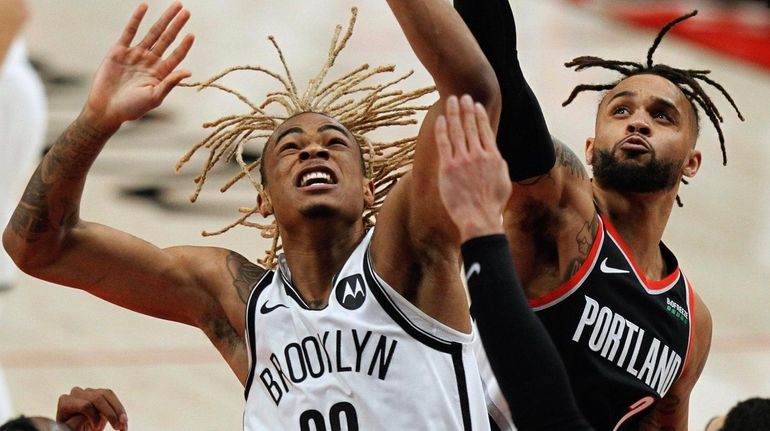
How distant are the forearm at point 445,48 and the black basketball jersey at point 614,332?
1011 mm

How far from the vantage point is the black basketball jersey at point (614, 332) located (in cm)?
399

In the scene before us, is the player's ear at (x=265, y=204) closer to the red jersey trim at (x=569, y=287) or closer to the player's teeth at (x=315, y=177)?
the player's teeth at (x=315, y=177)

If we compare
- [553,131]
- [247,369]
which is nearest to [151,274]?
[247,369]

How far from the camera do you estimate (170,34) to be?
366 cm

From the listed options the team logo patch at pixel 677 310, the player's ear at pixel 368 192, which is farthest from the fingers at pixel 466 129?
the team logo patch at pixel 677 310

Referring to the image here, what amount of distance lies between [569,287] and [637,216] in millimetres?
423

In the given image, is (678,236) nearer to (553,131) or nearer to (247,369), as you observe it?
(553,131)

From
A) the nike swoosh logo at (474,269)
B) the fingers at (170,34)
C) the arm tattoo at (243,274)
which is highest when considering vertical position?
the fingers at (170,34)

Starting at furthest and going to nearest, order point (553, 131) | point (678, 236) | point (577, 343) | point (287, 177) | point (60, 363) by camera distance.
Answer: point (553, 131) → point (678, 236) → point (60, 363) → point (577, 343) → point (287, 177)

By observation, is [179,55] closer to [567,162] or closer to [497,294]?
[567,162]

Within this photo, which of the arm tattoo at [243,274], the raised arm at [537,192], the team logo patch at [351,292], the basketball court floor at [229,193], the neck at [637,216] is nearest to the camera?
the team logo patch at [351,292]

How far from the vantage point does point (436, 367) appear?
3.48m

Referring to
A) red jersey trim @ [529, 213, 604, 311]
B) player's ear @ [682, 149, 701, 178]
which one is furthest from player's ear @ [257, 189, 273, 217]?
player's ear @ [682, 149, 701, 178]

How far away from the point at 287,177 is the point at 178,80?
1.29 feet
